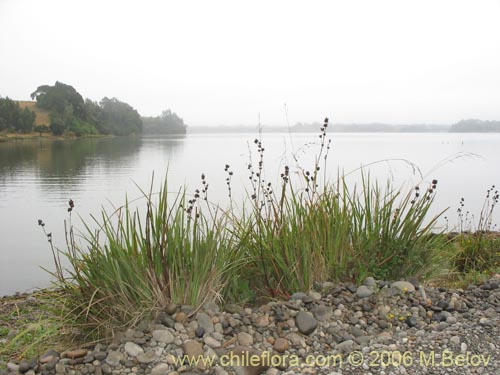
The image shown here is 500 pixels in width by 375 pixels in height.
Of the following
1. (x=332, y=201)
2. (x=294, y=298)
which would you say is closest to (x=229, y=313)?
(x=294, y=298)

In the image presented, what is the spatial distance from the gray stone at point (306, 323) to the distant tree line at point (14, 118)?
274ft

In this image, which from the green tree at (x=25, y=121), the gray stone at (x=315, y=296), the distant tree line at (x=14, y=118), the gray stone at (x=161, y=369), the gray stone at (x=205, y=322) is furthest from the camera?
the green tree at (x=25, y=121)

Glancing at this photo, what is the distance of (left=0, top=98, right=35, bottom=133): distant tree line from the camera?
73.2m

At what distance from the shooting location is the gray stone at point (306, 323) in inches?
110

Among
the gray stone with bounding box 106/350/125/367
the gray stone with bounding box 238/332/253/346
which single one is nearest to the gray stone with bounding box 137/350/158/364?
the gray stone with bounding box 106/350/125/367

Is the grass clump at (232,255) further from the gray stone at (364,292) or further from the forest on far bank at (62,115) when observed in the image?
the forest on far bank at (62,115)

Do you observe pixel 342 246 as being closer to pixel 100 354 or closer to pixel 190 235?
pixel 190 235

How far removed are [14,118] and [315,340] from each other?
287 ft

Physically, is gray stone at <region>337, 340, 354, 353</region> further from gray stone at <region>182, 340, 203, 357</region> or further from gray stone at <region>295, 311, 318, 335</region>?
gray stone at <region>182, 340, 203, 357</region>

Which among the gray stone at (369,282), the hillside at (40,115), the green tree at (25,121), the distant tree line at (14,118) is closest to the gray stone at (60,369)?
the gray stone at (369,282)

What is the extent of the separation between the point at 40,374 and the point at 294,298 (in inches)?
71.1

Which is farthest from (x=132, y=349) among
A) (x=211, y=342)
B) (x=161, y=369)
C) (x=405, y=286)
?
(x=405, y=286)

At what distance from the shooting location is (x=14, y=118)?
251 ft

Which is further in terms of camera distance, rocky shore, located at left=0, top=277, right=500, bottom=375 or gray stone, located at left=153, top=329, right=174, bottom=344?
gray stone, located at left=153, top=329, right=174, bottom=344
